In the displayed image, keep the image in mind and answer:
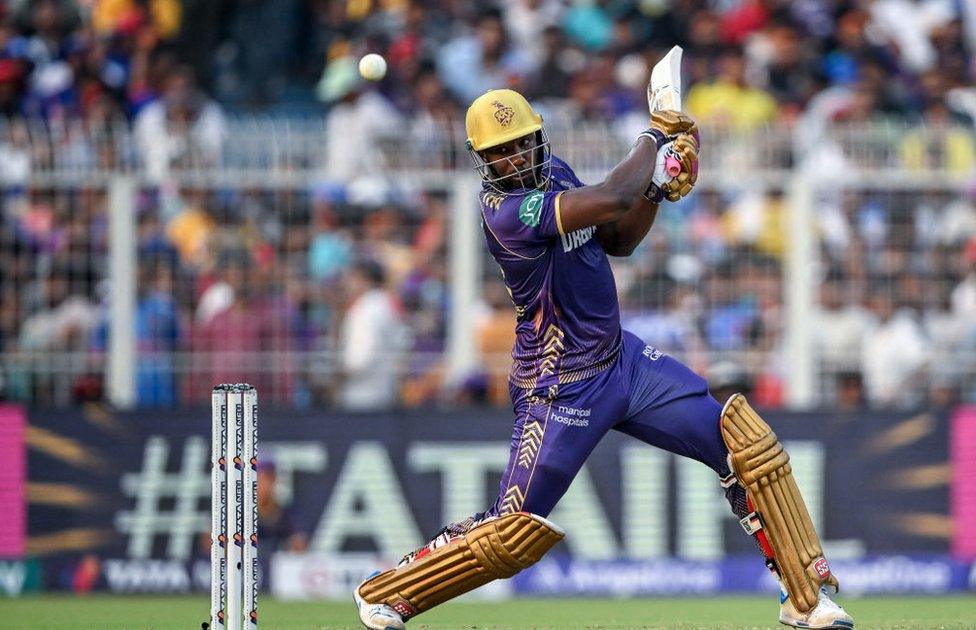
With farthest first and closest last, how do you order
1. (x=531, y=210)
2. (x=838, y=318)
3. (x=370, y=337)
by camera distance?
(x=838, y=318) → (x=370, y=337) → (x=531, y=210)

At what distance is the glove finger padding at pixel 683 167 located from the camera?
21.7ft

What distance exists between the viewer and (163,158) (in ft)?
40.7

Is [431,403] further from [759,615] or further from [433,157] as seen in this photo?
[759,615]

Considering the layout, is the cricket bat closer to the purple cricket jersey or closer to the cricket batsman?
the cricket batsman

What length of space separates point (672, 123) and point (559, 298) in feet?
2.75

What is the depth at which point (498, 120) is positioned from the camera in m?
6.60

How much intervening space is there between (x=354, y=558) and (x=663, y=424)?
5935mm

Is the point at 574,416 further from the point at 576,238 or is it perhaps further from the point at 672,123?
the point at 672,123

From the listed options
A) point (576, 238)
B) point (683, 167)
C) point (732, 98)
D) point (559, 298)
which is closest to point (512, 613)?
point (559, 298)

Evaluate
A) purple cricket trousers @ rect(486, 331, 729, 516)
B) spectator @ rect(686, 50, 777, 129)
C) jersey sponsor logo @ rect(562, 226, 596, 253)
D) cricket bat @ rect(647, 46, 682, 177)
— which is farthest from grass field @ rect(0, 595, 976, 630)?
spectator @ rect(686, 50, 777, 129)

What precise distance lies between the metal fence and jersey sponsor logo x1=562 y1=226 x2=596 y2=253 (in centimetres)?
547

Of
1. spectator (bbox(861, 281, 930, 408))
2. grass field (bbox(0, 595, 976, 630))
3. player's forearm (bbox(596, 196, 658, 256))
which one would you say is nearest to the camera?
player's forearm (bbox(596, 196, 658, 256))

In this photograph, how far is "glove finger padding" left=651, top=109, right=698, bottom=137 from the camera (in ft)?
21.8

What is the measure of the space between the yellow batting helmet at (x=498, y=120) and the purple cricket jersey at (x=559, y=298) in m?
0.23
